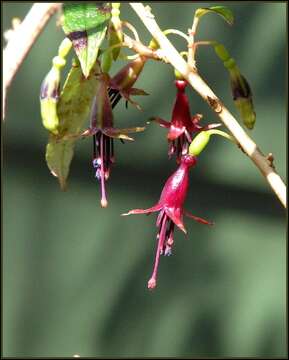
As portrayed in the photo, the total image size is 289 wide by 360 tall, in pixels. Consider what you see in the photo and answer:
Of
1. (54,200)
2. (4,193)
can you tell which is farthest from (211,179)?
(4,193)

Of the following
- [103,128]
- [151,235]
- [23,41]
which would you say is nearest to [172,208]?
[103,128]

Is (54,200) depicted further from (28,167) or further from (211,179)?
(211,179)

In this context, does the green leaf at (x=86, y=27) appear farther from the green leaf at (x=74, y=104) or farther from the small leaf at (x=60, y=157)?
the small leaf at (x=60, y=157)

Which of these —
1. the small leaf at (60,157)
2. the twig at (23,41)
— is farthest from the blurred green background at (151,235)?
the twig at (23,41)

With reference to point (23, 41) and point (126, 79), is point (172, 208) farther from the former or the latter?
point (23, 41)

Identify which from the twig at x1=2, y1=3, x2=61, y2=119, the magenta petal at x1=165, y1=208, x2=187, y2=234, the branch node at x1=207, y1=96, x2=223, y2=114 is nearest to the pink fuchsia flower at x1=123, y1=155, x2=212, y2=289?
the magenta petal at x1=165, y1=208, x2=187, y2=234
